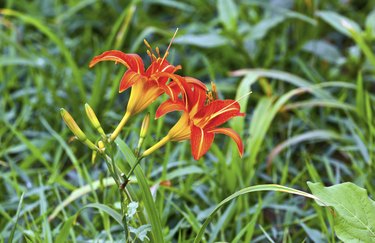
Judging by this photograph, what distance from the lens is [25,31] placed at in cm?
313

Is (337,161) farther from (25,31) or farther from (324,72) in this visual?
(25,31)

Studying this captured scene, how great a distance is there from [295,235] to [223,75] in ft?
3.26

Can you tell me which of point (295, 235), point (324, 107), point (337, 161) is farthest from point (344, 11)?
point (295, 235)

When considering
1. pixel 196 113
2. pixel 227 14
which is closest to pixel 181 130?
pixel 196 113

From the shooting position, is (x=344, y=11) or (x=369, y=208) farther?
(x=344, y=11)

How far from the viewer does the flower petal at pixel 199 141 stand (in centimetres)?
126

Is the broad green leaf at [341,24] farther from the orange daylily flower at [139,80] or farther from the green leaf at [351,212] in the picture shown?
the orange daylily flower at [139,80]

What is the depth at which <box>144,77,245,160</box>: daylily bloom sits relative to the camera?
1.31 metres

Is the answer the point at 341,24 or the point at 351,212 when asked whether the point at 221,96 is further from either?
the point at 351,212

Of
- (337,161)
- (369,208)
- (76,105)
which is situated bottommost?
(337,161)

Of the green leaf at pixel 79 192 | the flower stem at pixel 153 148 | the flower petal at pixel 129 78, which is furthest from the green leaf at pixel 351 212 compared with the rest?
the green leaf at pixel 79 192

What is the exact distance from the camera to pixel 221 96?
8.35 feet

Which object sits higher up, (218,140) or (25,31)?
(25,31)

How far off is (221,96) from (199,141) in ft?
4.21
